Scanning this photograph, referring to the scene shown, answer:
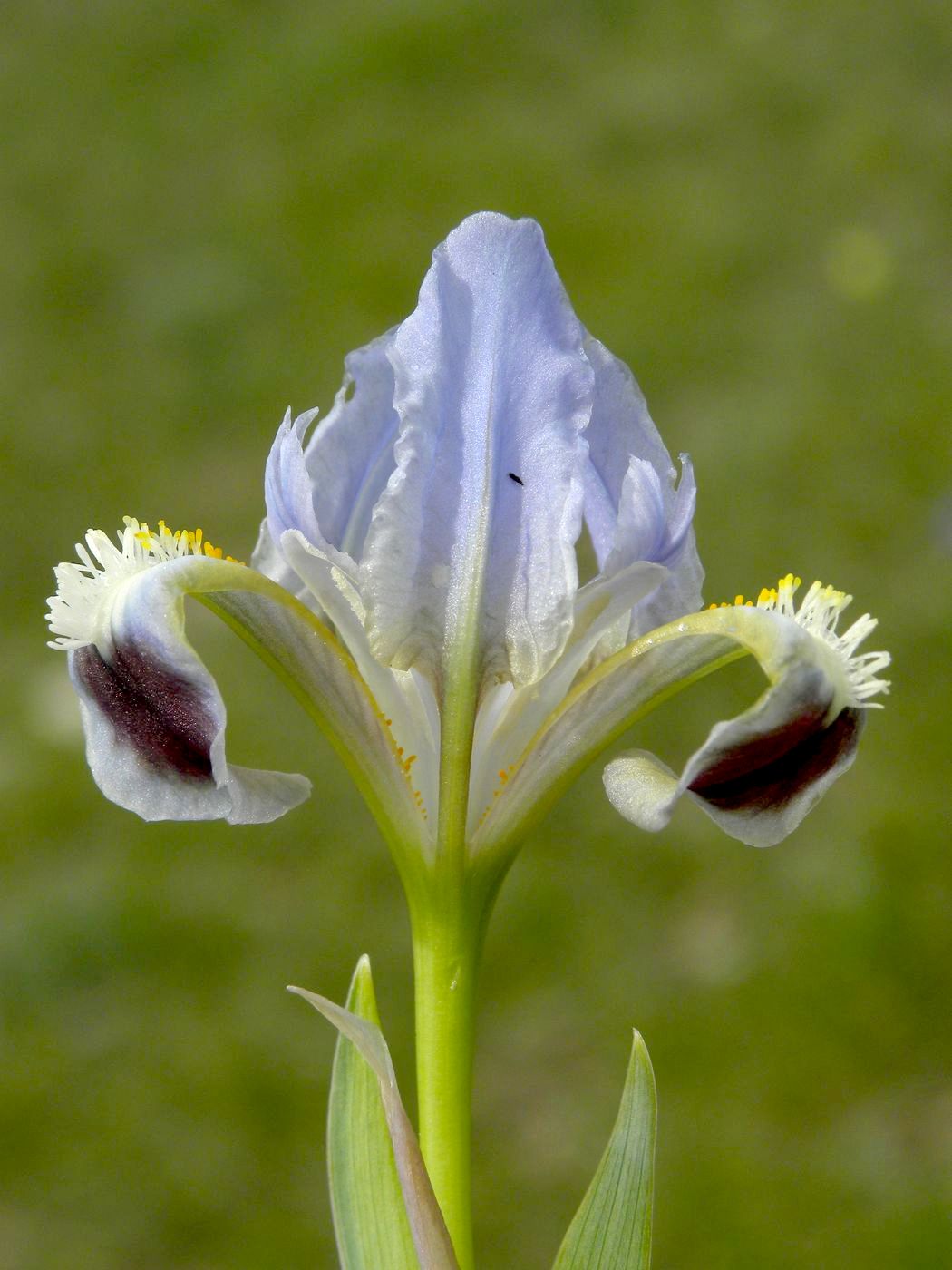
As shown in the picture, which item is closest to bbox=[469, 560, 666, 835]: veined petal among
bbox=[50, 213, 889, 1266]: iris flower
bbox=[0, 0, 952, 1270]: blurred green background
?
bbox=[50, 213, 889, 1266]: iris flower

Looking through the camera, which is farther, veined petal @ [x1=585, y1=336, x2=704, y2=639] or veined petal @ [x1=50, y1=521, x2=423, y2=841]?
veined petal @ [x1=585, y1=336, x2=704, y2=639]

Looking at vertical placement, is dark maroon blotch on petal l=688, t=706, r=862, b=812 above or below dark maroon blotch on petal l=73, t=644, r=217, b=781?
below

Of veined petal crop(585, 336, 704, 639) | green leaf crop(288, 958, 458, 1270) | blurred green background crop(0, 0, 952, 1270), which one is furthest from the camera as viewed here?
blurred green background crop(0, 0, 952, 1270)

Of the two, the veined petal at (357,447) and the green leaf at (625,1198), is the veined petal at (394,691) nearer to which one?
the veined petal at (357,447)

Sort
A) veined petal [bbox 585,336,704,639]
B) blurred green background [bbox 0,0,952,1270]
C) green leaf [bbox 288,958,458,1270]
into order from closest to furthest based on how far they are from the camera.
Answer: green leaf [bbox 288,958,458,1270] < veined petal [bbox 585,336,704,639] < blurred green background [bbox 0,0,952,1270]

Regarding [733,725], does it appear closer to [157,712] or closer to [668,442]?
[157,712]

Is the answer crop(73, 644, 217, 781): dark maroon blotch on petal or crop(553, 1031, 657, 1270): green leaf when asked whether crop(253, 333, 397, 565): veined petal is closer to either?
crop(73, 644, 217, 781): dark maroon blotch on petal

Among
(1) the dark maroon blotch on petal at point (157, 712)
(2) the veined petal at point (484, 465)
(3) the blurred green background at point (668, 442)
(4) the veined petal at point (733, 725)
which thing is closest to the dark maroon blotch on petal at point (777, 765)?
(4) the veined petal at point (733, 725)

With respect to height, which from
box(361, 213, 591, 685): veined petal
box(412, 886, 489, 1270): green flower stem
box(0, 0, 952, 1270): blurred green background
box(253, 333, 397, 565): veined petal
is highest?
box(0, 0, 952, 1270): blurred green background
